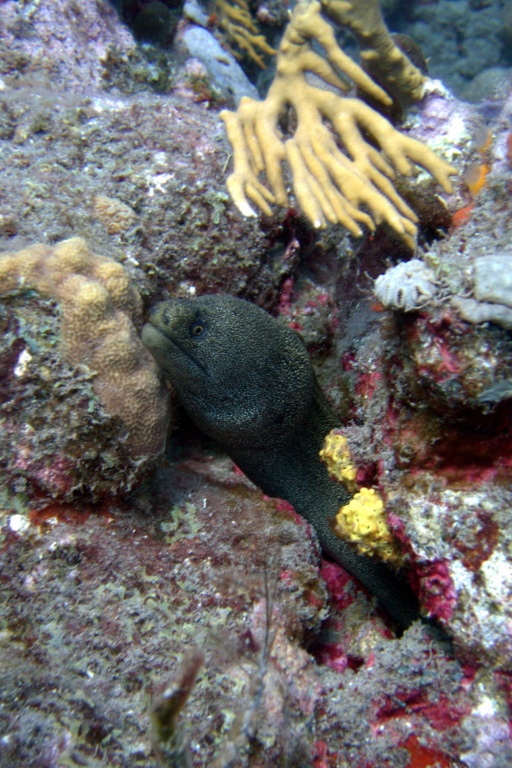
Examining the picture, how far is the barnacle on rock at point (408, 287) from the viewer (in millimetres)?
1843

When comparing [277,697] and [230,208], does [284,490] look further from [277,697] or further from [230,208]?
[230,208]

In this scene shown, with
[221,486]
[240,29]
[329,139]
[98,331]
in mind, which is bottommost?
[221,486]

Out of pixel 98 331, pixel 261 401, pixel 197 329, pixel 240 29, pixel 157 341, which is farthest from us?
pixel 240 29

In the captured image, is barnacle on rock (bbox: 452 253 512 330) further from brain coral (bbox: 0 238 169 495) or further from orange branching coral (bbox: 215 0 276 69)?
orange branching coral (bbox: 215 0 276 69)

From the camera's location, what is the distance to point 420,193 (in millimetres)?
2590

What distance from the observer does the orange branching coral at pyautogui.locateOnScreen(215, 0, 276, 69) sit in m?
6.39

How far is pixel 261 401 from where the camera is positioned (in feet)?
9.57

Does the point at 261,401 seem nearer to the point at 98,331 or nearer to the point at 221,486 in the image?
the point at 221,486

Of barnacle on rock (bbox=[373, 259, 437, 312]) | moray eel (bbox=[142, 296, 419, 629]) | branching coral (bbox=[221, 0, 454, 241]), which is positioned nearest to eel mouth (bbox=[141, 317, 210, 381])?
moray eel (bbox=[142, 296, 419, 629])

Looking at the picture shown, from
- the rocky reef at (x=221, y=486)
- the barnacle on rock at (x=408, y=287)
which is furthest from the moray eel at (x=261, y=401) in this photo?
the barnacle on rock at (x=408, y=287)

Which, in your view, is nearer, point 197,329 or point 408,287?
point 408,287

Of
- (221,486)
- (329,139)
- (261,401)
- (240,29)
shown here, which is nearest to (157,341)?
(261,401)

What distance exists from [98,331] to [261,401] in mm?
1139

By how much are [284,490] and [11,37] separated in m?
4.54
